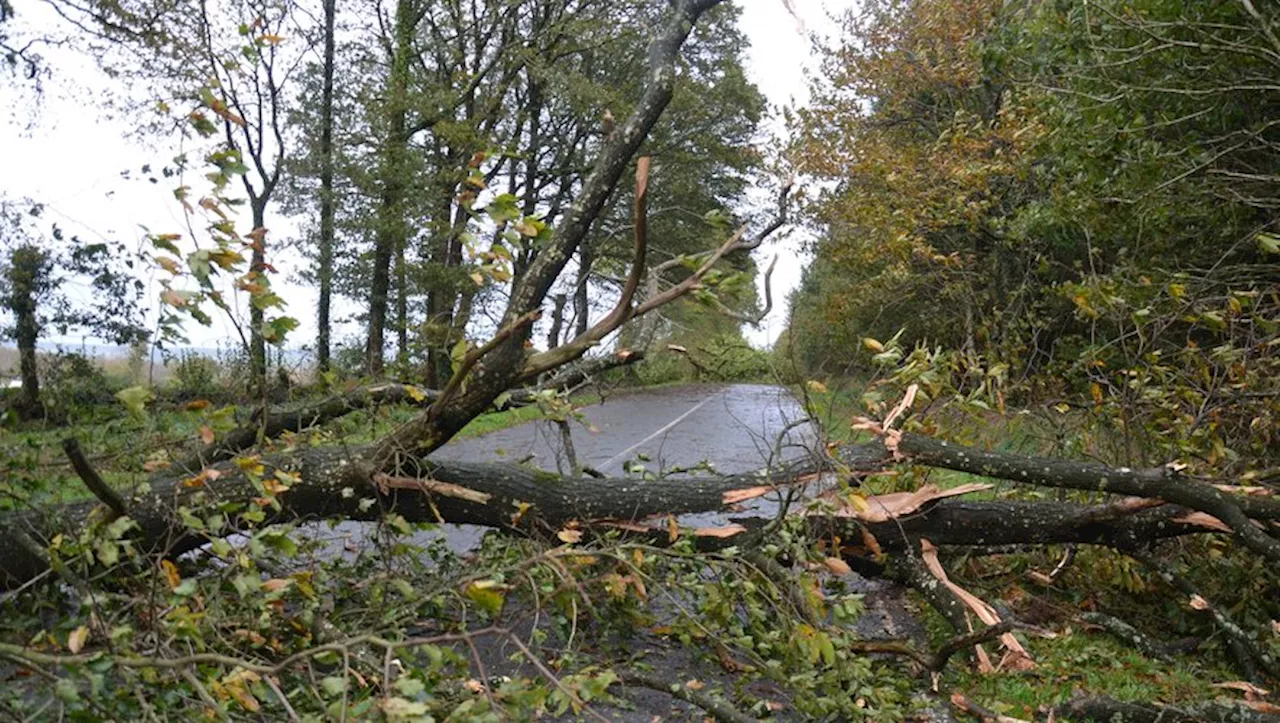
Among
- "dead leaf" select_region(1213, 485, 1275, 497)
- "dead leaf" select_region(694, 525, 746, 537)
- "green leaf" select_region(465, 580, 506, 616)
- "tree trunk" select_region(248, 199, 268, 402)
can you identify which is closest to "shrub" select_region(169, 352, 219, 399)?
"tree trunk" select_region(248, 199, 268, 402)

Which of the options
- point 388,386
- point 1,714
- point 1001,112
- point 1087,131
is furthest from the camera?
point 1001,112

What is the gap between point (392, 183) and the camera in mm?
18109

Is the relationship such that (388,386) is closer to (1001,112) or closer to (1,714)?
(1,714)

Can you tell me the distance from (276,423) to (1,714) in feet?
10.7

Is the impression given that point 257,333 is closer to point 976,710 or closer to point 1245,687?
point 976,710

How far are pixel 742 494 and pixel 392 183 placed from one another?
1449cm

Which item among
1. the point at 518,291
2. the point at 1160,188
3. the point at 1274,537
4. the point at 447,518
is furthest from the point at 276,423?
the point at 1160,188

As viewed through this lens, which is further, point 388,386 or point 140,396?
point 388,386

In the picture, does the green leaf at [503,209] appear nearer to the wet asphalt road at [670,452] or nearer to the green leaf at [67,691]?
the wet asphalt road at [670,452]

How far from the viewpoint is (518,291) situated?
482 cm

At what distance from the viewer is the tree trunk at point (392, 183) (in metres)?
17.9

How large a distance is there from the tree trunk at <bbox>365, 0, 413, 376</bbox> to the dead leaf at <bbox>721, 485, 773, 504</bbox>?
1271 cm

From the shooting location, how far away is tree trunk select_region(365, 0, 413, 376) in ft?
58.8

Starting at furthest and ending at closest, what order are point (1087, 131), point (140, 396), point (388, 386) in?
point (1087, 131), point (388, 386), point (140, 396)
